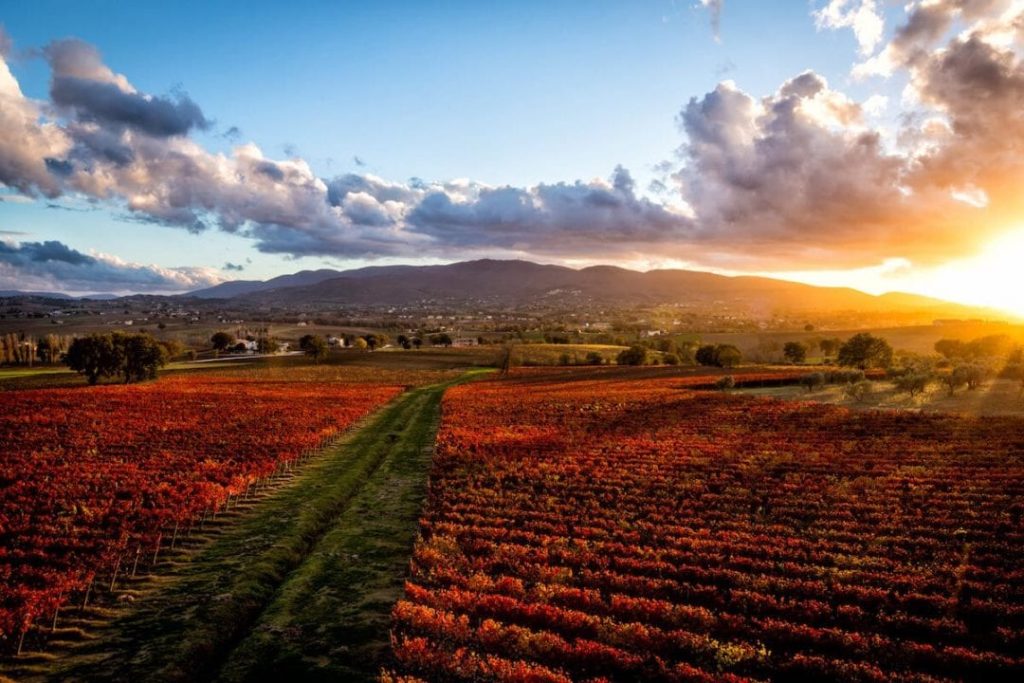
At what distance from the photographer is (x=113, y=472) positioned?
25.2 m

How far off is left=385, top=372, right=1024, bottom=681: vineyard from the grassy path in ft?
4.03

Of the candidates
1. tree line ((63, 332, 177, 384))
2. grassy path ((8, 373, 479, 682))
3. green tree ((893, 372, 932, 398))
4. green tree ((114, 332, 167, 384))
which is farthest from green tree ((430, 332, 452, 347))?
grassy path ((8, 373, 479, 682))

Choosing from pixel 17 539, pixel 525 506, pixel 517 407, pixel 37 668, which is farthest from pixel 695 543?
pixel 517 407

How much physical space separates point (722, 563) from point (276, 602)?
1271 centimetres

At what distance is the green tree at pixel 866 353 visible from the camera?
301 ft

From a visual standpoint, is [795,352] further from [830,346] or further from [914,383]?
[914,383]

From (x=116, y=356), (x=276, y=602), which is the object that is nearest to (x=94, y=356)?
(x=116, y=356)

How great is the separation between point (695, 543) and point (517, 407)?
1365 inches

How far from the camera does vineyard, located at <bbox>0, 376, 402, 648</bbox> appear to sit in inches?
613

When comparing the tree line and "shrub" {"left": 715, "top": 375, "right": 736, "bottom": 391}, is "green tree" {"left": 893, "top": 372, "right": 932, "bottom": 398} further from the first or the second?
the tree line

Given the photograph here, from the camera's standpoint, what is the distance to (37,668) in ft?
37.8

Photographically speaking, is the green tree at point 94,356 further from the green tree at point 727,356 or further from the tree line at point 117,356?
the green tree at point 727,356

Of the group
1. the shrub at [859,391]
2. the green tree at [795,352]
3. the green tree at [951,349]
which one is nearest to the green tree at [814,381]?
the shrub at [859,391]

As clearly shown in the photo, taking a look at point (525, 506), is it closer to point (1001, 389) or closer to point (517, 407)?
point (517, 407)
